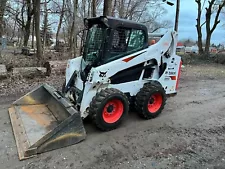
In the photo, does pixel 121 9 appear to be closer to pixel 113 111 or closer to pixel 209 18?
pixel 209 18

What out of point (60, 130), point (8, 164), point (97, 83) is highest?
point (97, 83)

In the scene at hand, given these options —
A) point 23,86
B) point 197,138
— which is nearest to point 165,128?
point 197,138

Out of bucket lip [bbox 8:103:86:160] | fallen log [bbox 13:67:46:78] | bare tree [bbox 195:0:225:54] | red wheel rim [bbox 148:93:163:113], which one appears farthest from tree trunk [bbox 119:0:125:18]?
bucket lip [bbox 8:103:86:160]

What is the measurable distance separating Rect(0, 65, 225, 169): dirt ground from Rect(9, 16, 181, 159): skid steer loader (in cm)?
17

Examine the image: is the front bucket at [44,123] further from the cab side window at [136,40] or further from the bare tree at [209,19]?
the bare tree at [209,19]

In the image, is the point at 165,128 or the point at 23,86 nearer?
the point at 165,128

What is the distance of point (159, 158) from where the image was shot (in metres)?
3.20

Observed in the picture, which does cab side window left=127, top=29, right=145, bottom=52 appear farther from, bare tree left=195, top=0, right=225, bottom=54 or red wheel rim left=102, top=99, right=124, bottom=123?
bare tree left=195, top=0, right=225, bottom=54

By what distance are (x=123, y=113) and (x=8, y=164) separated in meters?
2.06

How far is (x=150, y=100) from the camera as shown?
459 centimetres

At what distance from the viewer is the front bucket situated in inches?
127

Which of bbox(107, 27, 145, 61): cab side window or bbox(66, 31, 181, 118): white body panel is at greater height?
bbox(107, 27, 145, 61): cab side window

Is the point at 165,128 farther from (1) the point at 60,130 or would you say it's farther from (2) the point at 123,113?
(1) the point at 60,130

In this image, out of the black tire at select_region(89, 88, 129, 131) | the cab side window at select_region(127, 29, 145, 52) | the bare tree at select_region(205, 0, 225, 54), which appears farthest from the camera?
the bare tree at select_region(205, 0, 225, 54)
